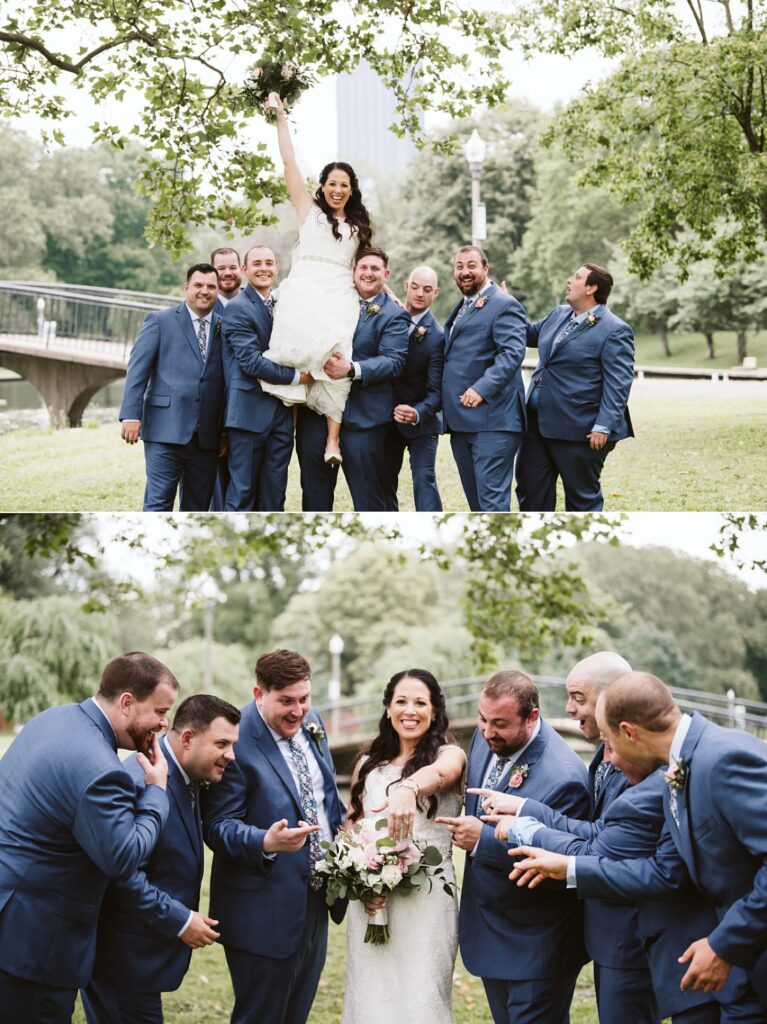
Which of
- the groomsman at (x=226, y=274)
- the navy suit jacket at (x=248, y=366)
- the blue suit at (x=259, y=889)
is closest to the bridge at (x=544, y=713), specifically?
the navy suit jacket at (x=248, y=366)

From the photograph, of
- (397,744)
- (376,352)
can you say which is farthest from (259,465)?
(397,744)

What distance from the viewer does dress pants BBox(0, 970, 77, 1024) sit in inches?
162

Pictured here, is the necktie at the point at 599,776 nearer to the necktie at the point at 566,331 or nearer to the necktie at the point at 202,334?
the necktie at the point at 566,331

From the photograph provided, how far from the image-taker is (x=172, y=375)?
7008 mm

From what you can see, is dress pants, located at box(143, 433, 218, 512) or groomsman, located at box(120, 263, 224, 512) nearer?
groomsman, located at box(120, 263, 224, 512)

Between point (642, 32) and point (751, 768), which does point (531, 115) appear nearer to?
point (642, 32)

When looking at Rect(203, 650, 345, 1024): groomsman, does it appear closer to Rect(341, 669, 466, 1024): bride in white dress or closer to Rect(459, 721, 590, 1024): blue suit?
Rect(341, 669, 466, 1024): bride in white dress

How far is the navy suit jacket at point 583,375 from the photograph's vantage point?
717cm

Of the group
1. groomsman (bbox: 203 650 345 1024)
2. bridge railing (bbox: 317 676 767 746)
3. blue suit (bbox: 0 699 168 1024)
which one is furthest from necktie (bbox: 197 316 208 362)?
bridge railing (bbox: 317 676 767 746)

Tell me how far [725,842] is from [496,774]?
3.57 feet

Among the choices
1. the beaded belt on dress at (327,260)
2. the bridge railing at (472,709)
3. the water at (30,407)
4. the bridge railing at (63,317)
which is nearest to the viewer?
the beaded belt on dress at (327,260)

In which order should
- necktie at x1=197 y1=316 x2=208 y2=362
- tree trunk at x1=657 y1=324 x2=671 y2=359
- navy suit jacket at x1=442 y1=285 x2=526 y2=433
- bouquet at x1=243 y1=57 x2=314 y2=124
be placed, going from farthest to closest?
tree trunk at x1=657 y1=324 x2=671 y2=359 → bouquet at x1=243 y1=57 x2=314 y2=124 → necktie at x1=197 y1=316 x2=208 y2=362 → navy suit jacket at x1=442 y1=285 x2=526 y2=433

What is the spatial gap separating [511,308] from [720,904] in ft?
13.3

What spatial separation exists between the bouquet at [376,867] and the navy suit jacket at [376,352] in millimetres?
3082
